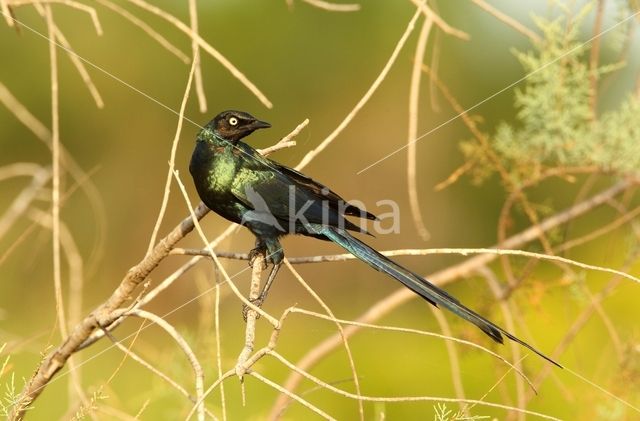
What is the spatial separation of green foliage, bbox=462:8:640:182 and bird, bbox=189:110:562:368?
1.78 ft

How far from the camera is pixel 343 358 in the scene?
621 centimetres

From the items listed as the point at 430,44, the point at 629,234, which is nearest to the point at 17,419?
the point at 629,234

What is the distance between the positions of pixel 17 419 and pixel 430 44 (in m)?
5.13

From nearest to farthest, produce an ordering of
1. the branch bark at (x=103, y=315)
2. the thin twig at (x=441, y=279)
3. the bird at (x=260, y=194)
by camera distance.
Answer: the branch bark at (x=103, y=315), the bird at (x=260, y=194), the thin twig at (x=441, y=279)

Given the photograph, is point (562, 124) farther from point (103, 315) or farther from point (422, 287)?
point (103, 315)

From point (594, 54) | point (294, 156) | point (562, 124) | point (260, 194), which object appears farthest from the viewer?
point (294, 156)

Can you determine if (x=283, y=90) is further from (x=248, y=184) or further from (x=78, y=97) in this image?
(x=248, y=184)

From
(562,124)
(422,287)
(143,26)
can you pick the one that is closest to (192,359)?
(422,287)

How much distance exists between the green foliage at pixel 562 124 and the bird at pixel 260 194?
54 centimetres

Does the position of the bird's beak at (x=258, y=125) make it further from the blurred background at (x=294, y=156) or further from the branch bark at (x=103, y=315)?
the blurred background at (x=294, y=156)

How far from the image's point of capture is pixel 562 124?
2.74 meters

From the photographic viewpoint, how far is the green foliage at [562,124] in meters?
2.67

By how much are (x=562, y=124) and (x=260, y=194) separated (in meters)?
1.04

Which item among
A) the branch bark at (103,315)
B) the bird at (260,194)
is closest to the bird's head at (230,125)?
the bird at (260,194)
